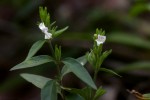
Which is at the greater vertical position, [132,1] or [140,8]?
[140,8]

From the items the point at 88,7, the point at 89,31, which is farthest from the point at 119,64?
the point at 88,7

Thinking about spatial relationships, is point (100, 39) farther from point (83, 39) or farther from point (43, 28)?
point (83, 39)

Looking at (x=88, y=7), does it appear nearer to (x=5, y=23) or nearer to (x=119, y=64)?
(x=5, y=23)

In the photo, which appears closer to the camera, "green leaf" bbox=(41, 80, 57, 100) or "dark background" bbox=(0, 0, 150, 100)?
"green leaf" bbox=(41, 80, 57, 100)

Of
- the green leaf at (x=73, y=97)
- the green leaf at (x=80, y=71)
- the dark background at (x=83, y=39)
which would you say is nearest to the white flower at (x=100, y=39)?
the green leaf at (x=80, y=71)

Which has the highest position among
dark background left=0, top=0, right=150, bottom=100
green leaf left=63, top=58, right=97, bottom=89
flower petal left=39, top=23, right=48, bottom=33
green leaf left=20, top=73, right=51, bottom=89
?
flower petal left=39, top=23, right=48, bottom=33

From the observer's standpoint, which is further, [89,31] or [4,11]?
[4,11]

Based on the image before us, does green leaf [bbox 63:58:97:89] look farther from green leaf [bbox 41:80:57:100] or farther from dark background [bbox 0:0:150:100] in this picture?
dark background [bbox 0:0:150:100]

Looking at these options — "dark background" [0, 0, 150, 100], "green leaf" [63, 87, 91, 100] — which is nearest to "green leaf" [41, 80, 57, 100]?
"green leaf" [63, 87, 91, 100]

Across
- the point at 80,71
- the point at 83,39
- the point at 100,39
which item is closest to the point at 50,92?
the point at 80,71
